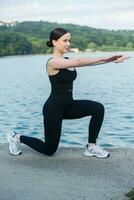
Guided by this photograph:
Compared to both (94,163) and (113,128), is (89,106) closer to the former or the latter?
(94,163)

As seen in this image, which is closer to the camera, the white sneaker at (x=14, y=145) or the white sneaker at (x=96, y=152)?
the white sneaker at (x=96, y=152)

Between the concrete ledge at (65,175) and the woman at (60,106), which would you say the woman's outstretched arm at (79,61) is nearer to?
the woman at (60,106)

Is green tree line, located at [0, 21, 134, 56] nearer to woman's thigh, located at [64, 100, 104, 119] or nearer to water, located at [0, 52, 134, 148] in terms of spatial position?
water, located at [0, 52, 134, 148]

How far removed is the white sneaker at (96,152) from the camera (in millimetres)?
6633

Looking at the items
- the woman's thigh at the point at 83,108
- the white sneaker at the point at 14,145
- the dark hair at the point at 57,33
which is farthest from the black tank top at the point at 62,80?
the white sneaker at the point at 14,145

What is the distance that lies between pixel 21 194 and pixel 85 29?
3045 inches

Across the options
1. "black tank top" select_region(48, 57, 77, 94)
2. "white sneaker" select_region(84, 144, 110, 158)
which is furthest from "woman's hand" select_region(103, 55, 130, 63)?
"white sneaker" select_region(84, 144, 110, 158)

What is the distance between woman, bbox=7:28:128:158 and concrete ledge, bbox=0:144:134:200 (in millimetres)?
137

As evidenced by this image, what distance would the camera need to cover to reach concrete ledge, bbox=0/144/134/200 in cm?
532

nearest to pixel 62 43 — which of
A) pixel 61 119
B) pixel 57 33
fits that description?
pixel 57 33

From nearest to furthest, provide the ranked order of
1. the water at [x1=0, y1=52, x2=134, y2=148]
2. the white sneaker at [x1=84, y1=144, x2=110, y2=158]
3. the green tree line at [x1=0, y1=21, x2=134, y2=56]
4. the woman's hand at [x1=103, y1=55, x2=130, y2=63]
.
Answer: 1. the woman's hand at [x1=103, y1=55, x2=130, y2=63]
2. the white sneaker at [x1=84, y1=144, x2=110, y2=158]
3. the water at [x1=0, y1=52, x2=134, y2=148]
4. the green tree line at [x1=0, y1=21, x2=134, y2=56]

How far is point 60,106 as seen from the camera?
662cm

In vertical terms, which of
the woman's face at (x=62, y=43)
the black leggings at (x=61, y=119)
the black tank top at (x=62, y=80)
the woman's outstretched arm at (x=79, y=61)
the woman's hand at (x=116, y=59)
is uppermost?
the woman's face at (x=62, y=43)

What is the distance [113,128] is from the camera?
19.0m
